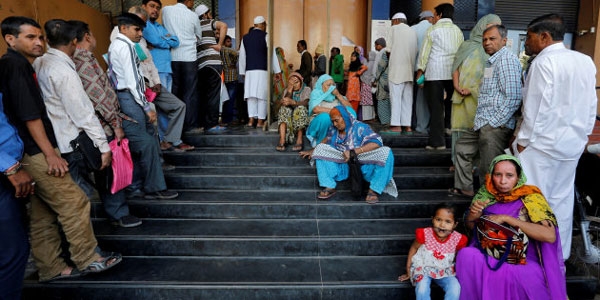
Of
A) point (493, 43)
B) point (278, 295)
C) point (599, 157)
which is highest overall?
point (493, 43)

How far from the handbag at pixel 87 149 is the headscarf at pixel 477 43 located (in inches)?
142

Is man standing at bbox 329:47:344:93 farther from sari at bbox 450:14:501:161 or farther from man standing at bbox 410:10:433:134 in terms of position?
sari at bbox 450:14:501:161

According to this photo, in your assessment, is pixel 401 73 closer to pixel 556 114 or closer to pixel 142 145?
pixel 556 114

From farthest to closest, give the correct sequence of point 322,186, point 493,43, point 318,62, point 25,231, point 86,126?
point 318,62 < point 322,186 < point 493,43 < point 86,126 < point 25,231

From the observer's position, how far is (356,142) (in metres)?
3.71

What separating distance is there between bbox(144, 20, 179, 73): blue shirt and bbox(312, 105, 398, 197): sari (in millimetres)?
2208

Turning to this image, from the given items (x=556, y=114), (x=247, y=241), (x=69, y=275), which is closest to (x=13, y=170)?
Answer: (x=69, y=275)

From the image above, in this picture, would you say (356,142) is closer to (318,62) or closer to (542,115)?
(542,115)

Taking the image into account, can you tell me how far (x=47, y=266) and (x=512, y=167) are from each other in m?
3.24

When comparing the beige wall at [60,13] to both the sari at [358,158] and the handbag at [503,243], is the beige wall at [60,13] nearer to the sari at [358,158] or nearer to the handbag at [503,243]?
the sari at [358,158]

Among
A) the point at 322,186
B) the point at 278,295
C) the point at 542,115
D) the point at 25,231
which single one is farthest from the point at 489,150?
the point at 25,231

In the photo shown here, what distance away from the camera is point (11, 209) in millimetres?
2131

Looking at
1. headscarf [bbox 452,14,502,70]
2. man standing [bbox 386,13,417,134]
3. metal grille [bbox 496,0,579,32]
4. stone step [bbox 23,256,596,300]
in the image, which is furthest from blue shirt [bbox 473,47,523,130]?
metal grille [bbox 496,0,579,32]

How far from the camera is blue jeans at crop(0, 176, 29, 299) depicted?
209 centimetres
